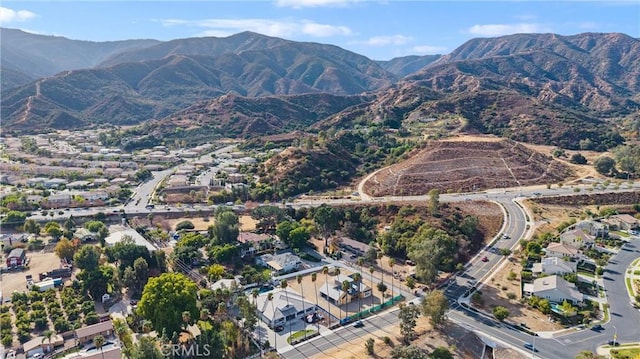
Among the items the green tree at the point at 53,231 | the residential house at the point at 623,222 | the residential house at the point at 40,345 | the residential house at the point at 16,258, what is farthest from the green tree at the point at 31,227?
the residential house at the point at 623,222

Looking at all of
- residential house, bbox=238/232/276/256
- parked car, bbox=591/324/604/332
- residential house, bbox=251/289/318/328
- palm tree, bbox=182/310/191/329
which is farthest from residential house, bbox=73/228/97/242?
parked car, bbox=591/324/604/332

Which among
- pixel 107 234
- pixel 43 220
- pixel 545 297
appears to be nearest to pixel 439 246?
pixel 545 297

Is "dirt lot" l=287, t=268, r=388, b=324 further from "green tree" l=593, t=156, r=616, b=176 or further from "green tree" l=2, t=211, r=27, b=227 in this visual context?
"green tree" l=593, t=156, r=616, b=176

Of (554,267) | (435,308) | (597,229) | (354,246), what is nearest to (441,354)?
(435,308)

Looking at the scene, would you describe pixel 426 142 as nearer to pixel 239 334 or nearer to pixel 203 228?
pixel 203 228

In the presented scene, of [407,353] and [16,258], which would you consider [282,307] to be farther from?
[16,258]

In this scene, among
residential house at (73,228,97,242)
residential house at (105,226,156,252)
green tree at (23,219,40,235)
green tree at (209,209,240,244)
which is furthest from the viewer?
green tree at (23,219,40,235)

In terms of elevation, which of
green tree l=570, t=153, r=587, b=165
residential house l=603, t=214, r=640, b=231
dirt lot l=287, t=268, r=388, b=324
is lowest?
dirt lot l=287, t=268, r=388, b=324
